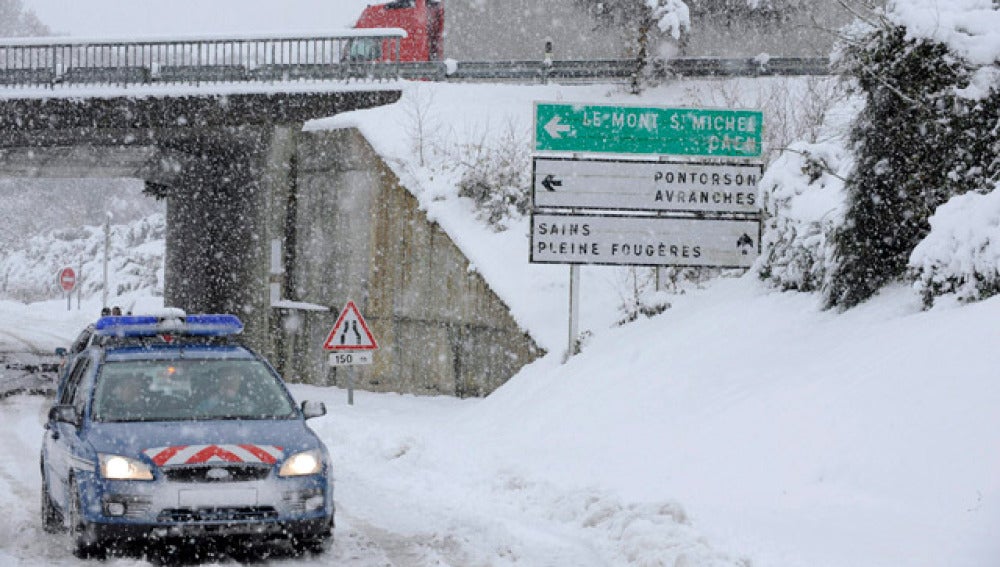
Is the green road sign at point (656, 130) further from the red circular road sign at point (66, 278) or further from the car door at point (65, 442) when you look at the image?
the red circular road sign at point (66, 278)

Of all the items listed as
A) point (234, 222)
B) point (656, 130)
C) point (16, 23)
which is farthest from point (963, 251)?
point (16, 23)

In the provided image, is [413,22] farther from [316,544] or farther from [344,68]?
[316,544]

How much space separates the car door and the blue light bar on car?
12.9 inches

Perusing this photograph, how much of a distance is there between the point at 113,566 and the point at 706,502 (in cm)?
427

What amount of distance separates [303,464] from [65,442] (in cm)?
184

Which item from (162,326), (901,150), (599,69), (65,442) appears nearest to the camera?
(65,442)

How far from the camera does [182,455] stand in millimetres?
8609

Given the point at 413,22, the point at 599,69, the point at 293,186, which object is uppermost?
the point at 413,22

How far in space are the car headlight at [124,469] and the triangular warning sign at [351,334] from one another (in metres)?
10.0

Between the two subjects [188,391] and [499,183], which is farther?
[499,183]

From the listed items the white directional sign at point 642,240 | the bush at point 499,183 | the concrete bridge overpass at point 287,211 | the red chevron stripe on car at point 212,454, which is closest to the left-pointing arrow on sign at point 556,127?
the white directional sign at point 642,240

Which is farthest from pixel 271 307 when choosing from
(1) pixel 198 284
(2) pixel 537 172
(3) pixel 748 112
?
(3) pixel 748 112

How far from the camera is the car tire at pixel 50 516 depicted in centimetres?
970

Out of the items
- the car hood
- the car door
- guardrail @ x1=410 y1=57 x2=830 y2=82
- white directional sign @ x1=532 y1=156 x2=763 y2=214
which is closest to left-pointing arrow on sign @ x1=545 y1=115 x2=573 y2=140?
white directional sign @ x1=532 y1=156 x2=763 y2=214
